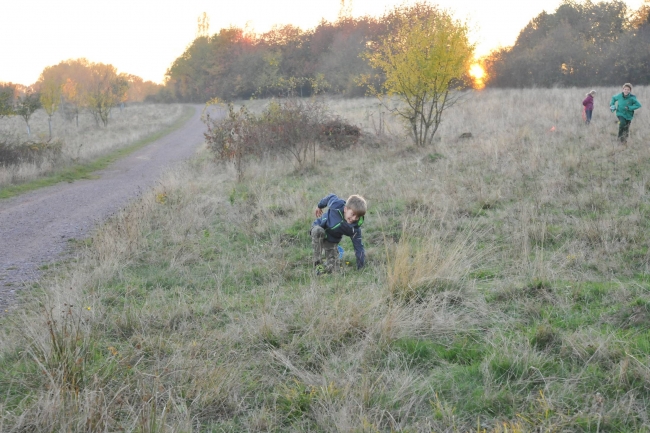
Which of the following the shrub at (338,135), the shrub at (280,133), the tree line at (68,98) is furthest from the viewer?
the tree line at (68,98)

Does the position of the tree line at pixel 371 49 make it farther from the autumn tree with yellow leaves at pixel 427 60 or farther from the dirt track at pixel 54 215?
the dirt track at pixel 54 215

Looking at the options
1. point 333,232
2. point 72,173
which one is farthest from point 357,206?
point 72,173

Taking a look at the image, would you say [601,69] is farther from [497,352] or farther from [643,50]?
[497,352]

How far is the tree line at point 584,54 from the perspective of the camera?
106ft

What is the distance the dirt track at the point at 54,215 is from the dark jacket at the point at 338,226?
3301 millimetres

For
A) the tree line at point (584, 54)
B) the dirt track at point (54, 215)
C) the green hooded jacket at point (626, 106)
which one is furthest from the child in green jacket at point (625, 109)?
the tree line at point (584, 54)

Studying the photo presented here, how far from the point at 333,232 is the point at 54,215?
6.48 m

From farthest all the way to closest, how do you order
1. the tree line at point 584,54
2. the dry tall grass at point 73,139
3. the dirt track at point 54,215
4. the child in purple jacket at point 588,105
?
the tree line at point 584,54, the child in purple jacket at point 588,105, the dry tall grass at point 73,139, the dirt track at point 54,215

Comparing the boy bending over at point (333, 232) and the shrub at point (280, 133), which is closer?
the boy bending over at point (333, 232)

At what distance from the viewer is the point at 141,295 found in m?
4.88

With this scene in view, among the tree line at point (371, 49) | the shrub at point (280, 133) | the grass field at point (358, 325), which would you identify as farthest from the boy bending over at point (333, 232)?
the tree line at point (371, 49)

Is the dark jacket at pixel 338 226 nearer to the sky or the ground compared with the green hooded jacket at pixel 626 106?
nearer to the ground

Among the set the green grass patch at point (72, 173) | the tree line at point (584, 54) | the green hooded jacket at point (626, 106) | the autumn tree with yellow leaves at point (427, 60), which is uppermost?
the tree line at point (584, 54)

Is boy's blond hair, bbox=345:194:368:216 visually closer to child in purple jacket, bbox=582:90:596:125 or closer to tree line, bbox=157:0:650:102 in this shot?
child in purple jacket, bbox=582:90:596:125
